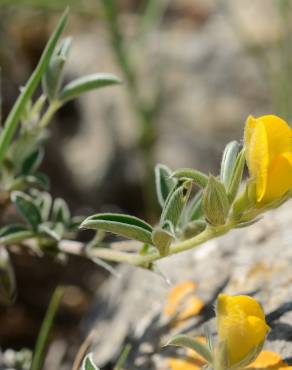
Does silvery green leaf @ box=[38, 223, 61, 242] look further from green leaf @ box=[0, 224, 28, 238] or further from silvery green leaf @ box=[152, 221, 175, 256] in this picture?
silvery green leaf @ box=[152, 221, 175, 256]

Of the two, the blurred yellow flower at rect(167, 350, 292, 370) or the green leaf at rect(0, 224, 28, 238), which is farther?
the green leaf at rect(0, 224, 28, 238)

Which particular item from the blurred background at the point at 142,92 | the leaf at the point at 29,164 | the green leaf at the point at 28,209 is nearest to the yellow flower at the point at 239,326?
the green leaf at the point at 28,209

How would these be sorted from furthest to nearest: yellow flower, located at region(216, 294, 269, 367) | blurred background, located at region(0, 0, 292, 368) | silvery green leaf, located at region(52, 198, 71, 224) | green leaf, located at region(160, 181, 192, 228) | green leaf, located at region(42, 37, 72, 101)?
blurred background, located at region(0, 0, 292, 368), silvery green leaf, located at region(52, 198, 71, 224), green leaf, located at region(42, 37, 72, 101), green leaf, located at region(160, 181, 192, 228), yellow flower, located at region(216, 294, 269, 367)

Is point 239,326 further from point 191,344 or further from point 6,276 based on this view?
point 6,276

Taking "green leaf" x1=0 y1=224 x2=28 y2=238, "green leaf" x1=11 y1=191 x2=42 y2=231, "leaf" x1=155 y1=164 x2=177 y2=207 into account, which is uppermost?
"leaf" x1=155 y1=164 x2=177 y2=207

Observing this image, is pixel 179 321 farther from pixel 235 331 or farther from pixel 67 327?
pixel 67 327

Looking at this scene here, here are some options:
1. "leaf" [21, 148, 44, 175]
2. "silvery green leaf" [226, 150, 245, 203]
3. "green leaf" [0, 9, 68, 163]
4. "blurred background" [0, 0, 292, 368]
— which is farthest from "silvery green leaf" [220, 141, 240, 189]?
"blurred background" [0, 0, 292, 368]

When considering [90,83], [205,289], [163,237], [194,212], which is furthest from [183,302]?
[90,83]

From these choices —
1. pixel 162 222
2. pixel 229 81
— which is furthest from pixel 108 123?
pixel 162 222
